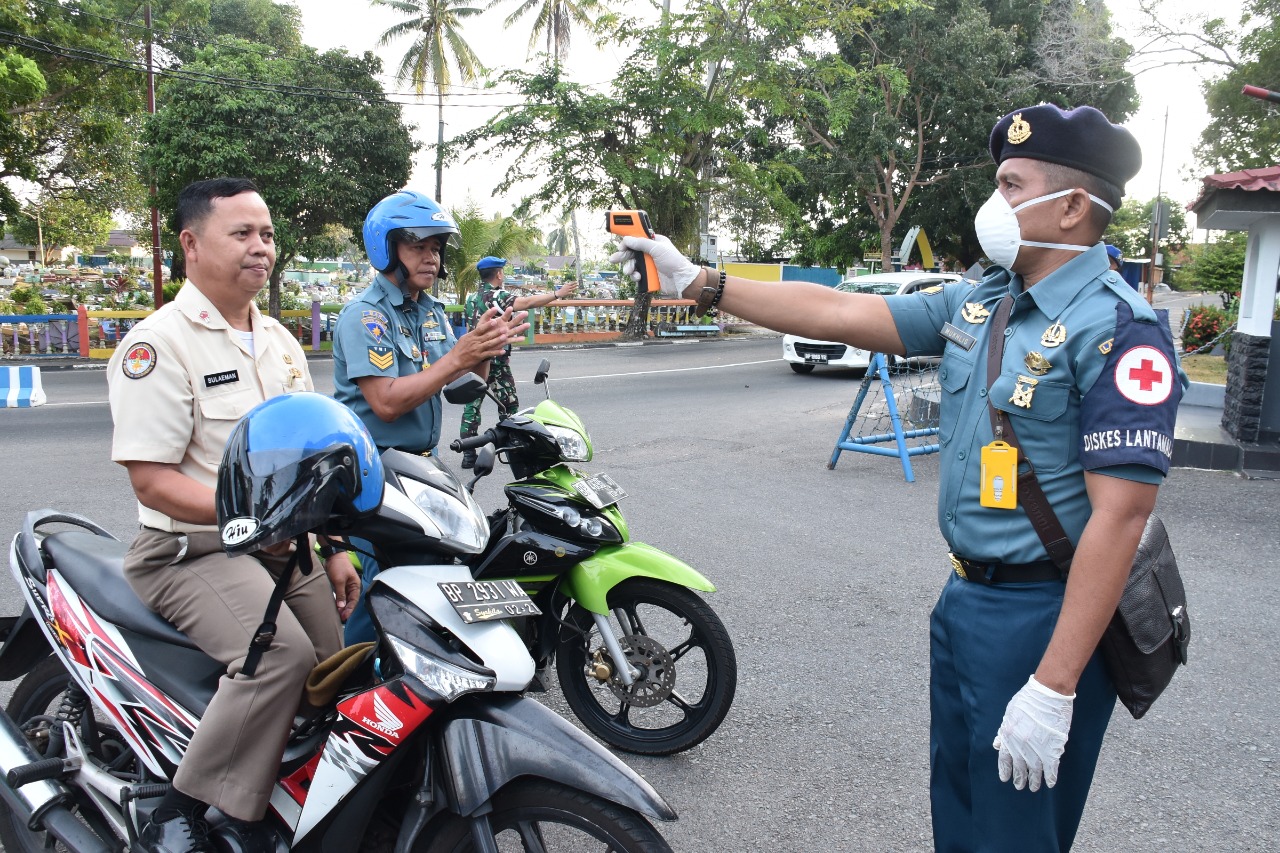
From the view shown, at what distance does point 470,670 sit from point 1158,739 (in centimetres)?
292

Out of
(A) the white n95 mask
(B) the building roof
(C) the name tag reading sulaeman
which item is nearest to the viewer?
(A) the white n95 mask

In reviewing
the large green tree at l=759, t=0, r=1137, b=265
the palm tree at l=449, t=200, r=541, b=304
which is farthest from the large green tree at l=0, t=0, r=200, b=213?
the large green tree at l=759, t=0, r=1137, b=265

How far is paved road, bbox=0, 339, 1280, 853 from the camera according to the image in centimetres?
305

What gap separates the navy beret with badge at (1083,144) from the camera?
75.5 inches

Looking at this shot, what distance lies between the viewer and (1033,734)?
182 centimetres

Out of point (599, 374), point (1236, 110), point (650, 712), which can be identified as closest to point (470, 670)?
Result: point (650, 712)

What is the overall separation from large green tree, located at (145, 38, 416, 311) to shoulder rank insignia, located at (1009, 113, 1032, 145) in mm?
17656

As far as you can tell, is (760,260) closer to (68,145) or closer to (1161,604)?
(68,145)

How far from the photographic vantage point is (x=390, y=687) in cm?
196

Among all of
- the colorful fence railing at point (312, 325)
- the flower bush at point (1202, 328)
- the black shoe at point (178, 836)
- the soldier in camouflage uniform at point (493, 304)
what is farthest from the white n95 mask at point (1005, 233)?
the flower bush at point (1202, 328)

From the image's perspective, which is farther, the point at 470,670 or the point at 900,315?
the point at 900,315

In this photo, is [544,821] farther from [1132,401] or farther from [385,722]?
[1132,401]

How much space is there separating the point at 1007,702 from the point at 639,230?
1468mm

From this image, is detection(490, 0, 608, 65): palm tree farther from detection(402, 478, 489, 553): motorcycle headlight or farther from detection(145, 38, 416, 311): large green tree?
detection(402, 478, 489, 553): motorcycle headlight
